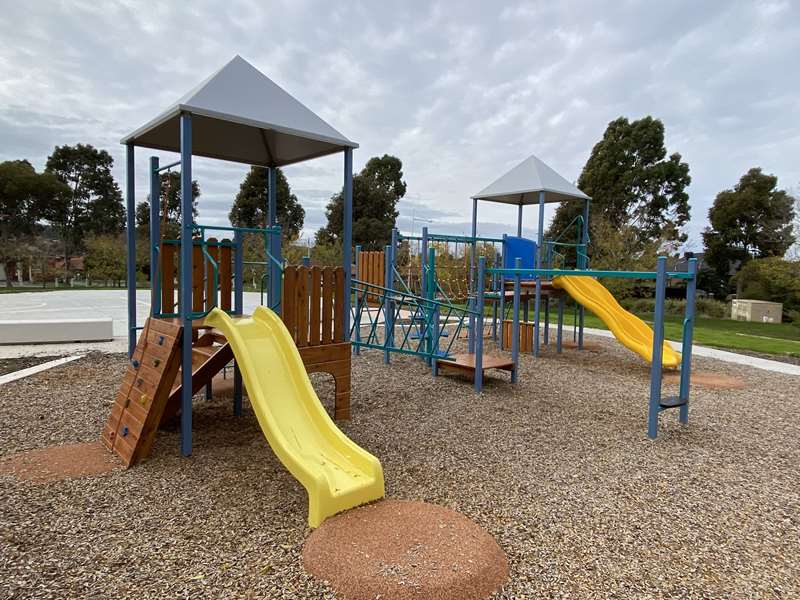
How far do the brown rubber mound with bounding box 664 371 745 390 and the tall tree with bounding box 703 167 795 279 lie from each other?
82.2 ft

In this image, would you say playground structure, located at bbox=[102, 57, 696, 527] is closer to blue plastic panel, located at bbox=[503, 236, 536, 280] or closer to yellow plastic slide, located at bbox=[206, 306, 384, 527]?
yellow plastic slide, located at bbox=[206, 306, 384, 527]

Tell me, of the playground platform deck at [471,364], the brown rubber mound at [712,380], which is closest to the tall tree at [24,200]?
the playground platform deck at [471,364]

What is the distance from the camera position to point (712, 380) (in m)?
7.94

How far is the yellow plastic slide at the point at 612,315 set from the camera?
8602 mm

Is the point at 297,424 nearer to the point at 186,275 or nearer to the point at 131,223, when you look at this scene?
the point at 186,275

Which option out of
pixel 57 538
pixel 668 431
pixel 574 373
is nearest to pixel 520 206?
pixel 574 373

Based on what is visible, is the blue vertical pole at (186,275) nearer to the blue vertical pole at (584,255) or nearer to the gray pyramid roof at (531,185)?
the gray pyramid roof at (531,185)

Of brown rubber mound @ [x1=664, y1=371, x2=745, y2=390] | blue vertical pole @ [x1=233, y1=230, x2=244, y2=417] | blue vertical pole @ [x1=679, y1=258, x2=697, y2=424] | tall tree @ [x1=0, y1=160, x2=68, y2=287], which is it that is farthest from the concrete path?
tall tree @ [x1=0, y1=160, x2=68, y2=287]

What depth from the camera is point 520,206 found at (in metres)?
11.9

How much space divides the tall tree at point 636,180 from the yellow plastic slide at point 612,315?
2017 cm

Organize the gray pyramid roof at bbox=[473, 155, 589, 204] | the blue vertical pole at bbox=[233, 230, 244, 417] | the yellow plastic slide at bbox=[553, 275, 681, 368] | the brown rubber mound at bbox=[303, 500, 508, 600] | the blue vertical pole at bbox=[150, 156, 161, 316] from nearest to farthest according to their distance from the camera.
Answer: the brown rubber mound at bbox=[303, 500, 508, 600]
the blue vertical pole at bbox=[150, 156, 161, 316]
the blue vertical pole at bbox=[233, 230, 244, 417]
the yellow plastic slide at bbox=[553, 275, 681, 368]
the gray pyramid roof at bbox=[473, 155, 589, 204]

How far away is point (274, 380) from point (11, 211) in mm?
41224

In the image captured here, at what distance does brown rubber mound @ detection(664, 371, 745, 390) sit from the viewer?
7.55 meters

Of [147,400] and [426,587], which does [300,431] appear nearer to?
[147,400]
